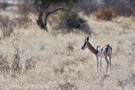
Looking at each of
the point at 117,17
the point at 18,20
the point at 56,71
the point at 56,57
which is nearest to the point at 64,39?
the point at 56,57

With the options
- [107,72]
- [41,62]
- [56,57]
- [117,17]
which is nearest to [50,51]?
[56,57]

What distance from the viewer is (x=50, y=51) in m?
10.2

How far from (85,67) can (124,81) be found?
5.90 feet

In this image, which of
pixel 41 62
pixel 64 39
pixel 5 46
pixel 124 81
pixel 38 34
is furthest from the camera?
pixel 38 34

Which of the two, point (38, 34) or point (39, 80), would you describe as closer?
point (39, 80)

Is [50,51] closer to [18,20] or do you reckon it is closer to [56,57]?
[56,57]

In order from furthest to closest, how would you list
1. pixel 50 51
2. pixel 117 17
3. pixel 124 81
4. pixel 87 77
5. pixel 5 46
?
pixel 117 17
pixel 5 46
pixel 50 51
pixel 87 77
pixel 124 81

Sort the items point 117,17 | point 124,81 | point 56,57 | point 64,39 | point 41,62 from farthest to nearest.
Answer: point 117,17 < point 64,39 < point 56,57 < point 41,62 < point 124,81

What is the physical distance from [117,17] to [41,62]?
16.6 metres

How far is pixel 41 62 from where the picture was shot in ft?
27.8

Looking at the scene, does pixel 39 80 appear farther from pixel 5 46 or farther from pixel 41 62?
pixel 5 46

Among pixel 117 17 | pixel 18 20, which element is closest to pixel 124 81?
pixel 18 20

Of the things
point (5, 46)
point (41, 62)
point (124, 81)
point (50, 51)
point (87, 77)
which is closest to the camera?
point (124, 81)

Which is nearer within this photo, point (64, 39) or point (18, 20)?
point (64, 39)
